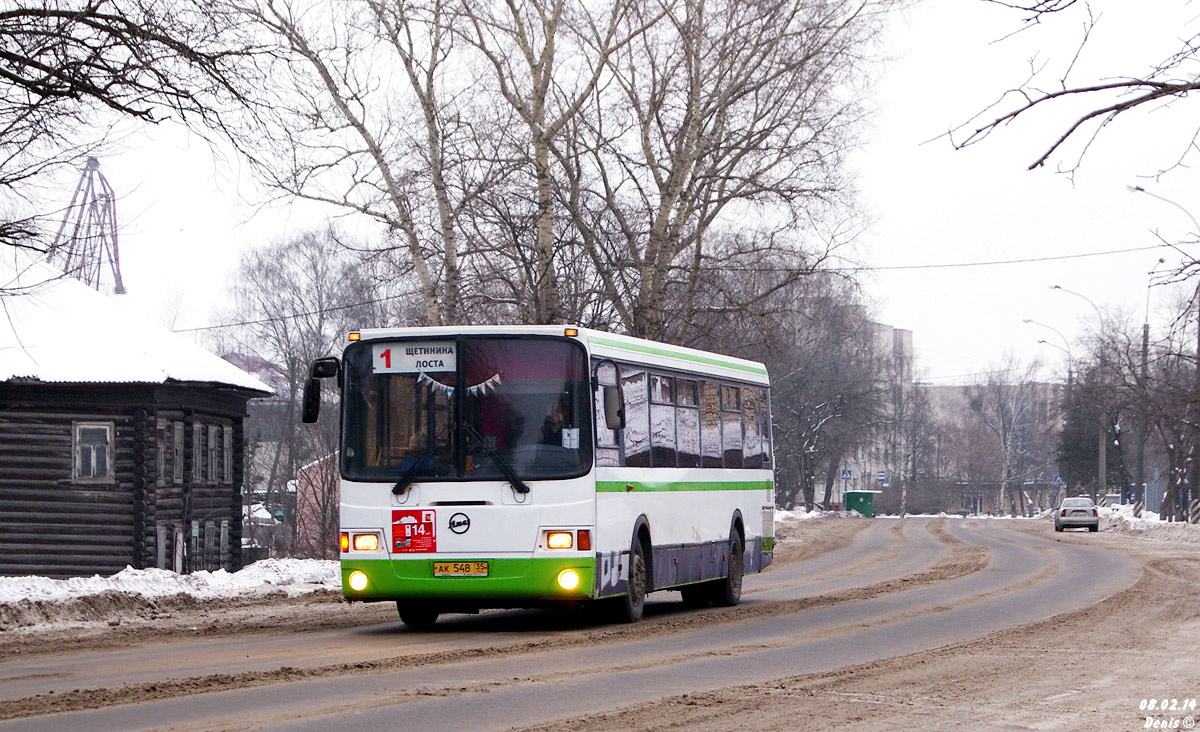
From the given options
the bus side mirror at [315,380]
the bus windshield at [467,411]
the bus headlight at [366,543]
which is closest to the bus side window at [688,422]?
the bus windshield at [467,411]

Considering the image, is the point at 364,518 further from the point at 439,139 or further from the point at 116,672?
the point at 439,139

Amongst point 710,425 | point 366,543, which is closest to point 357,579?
point 366,543

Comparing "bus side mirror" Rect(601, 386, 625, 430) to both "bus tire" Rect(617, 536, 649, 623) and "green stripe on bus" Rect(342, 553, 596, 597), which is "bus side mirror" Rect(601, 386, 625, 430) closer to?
"green stripe on bus" Rect(342, 553, 596, 597)

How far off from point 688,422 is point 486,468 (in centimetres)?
365

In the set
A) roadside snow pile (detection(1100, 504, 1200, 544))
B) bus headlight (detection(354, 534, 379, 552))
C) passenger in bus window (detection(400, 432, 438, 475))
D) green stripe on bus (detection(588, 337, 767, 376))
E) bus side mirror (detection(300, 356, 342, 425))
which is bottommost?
roadside snow pile (detection(1100, 504, 1200, 544))

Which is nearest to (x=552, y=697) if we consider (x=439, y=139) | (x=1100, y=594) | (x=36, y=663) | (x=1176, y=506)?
(x=36, y=663)

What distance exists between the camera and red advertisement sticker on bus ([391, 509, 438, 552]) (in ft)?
47.7

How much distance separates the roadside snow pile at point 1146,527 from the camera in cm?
4912

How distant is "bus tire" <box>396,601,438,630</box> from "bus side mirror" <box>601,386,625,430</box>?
108 inches

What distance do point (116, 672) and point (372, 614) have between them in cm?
637

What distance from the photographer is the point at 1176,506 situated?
63188 mm

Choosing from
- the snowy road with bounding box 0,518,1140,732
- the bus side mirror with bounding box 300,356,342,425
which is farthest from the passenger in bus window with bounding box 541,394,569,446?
the bus side mirror with bounding box 300,356,342,425

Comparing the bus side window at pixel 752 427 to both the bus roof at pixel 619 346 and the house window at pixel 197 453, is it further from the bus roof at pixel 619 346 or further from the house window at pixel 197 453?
the house window at pixel 197 453
